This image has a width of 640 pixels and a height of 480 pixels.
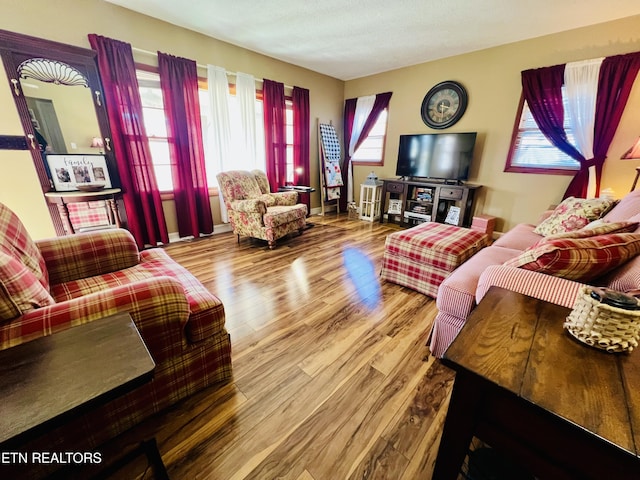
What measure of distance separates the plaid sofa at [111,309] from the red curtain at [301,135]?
3224 mm

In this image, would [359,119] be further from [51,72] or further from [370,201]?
[51,72]

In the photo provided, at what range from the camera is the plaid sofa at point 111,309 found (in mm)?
856

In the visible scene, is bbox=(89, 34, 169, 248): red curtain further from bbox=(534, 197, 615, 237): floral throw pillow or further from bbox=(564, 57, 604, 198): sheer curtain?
bbox=(564, 57, 604, 198): sheer curtain

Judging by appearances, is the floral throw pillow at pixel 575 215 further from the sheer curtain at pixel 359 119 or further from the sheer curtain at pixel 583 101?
the sheer curtain at pixel 359 119

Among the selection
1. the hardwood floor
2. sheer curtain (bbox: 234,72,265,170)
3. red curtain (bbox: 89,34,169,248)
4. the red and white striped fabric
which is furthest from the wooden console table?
the red and white striped fabric

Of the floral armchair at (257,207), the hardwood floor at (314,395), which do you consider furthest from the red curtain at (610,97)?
the floral armchair at (257,207)

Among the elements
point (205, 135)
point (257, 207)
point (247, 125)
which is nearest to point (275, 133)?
point (247, 125)

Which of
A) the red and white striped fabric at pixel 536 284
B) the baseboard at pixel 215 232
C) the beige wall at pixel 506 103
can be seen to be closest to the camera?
the red and white striped fabric at pixel 536 284

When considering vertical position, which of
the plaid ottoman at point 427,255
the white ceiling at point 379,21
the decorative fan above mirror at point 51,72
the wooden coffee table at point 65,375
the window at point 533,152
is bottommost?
the plaid ottoman at point 427,255

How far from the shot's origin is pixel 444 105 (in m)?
3.80

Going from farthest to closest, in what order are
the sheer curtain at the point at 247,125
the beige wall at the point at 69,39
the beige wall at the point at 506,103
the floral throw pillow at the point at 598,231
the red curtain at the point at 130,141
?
1. the sheer curtain at the point at 247,125
2. the beige wall at the point at 506,103
3. the red curtain at the point at 130,141
4. the beige wall at the point at 69,39
5. the floral throw pillow at the point at 598,231

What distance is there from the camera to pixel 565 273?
1102mm

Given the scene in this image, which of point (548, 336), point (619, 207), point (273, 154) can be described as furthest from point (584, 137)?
point (273, 154)

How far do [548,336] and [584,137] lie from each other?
11.1ft
